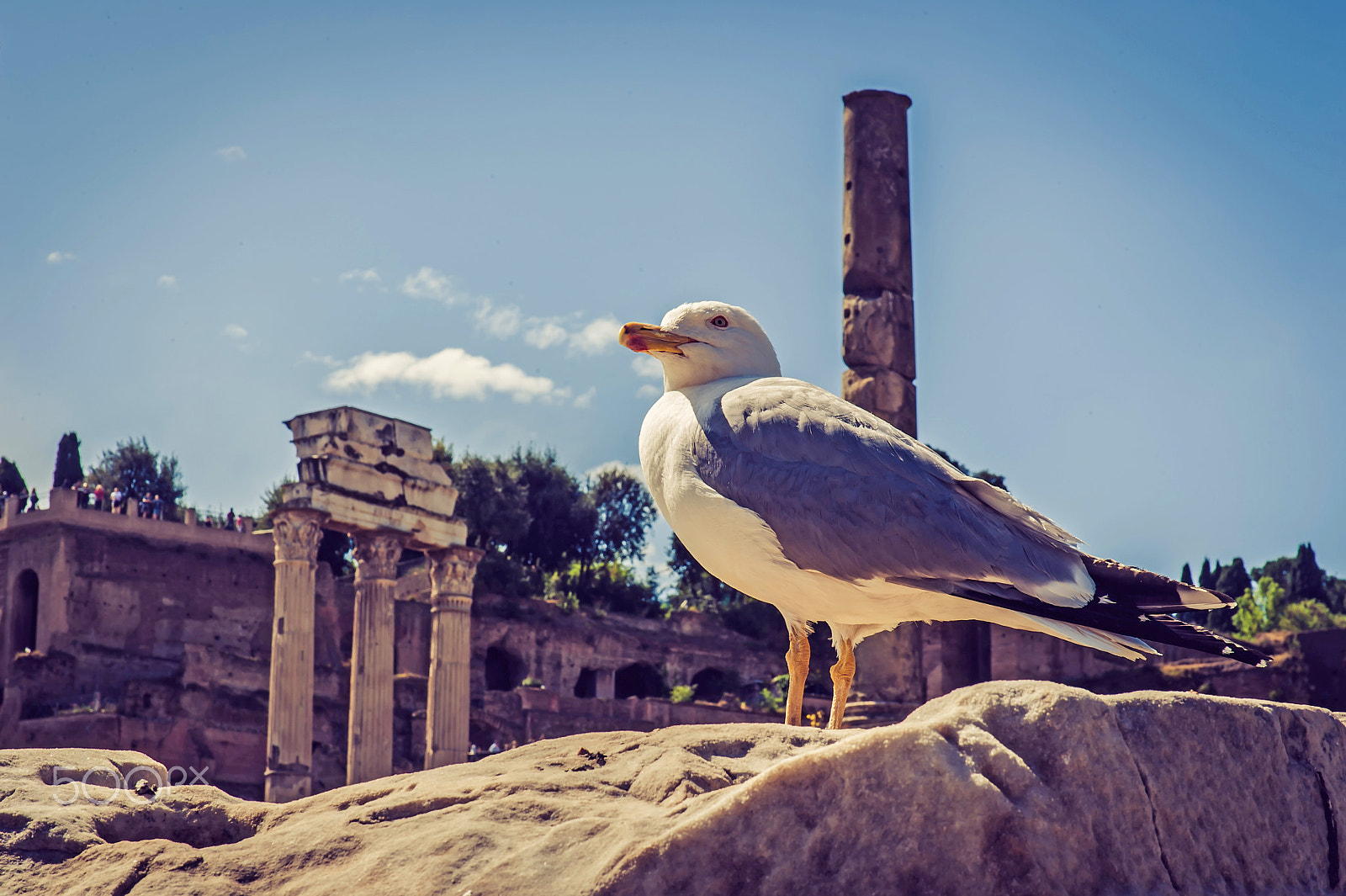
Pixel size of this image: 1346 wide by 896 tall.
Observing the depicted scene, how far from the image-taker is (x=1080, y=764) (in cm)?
297

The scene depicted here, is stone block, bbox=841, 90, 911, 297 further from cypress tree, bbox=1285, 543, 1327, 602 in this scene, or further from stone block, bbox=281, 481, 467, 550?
cypress tree, bbox=1285, 543, 1327, 602

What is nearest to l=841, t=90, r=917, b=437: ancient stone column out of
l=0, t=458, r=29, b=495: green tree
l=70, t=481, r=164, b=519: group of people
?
l=70, t=481, r=164, b=519: group of people

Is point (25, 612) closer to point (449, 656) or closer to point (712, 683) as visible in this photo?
point (712, 683)

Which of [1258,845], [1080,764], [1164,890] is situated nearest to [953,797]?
[1080,764]

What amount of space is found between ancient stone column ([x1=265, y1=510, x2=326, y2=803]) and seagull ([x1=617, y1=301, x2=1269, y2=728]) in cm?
1472

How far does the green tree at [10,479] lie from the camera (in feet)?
153

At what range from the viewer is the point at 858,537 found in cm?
447

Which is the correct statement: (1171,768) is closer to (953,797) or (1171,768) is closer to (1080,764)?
(1080,764)

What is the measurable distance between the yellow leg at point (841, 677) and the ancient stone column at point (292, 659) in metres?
14.8

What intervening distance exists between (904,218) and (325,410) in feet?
29.0

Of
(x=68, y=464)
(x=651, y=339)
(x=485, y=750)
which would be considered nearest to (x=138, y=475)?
(x=68, y=464)

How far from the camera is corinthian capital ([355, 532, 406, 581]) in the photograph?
19.9 meters

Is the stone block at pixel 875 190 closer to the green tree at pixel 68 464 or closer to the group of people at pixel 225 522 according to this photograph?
the group of people at pixel 225 522

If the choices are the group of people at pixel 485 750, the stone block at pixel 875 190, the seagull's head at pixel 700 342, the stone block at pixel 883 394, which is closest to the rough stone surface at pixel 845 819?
the seagull's head at pixel 700 342
